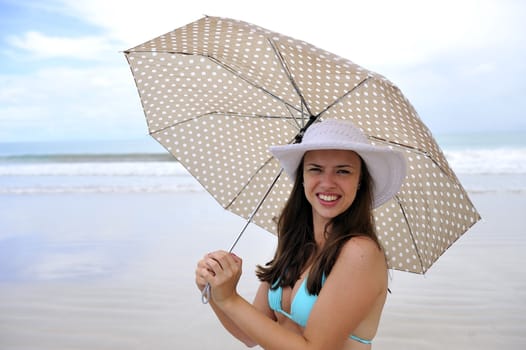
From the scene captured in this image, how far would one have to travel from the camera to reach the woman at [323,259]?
1.78 metres

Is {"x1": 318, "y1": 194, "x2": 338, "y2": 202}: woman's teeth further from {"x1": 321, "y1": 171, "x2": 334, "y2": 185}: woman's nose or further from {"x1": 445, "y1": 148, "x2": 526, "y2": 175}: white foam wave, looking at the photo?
{"x1": 445, "y1": 148, "x2": 526, "y2": 175}: white foam wave

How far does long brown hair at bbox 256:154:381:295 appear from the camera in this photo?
193 cm

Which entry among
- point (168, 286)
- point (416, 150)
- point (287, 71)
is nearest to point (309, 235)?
point (416, 150)

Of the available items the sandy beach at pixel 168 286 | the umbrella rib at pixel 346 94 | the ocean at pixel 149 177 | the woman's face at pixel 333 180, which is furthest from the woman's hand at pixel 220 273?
the ocean at pixel 149 177

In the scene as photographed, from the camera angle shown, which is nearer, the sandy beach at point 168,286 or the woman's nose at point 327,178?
the woman's nose at point 327,178

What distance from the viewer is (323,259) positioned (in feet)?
6.30

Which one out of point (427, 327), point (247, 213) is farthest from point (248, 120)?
point (427, 327)

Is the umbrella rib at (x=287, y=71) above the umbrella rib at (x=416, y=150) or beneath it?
above

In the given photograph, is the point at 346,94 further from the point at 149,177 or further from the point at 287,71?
the point at 149,177

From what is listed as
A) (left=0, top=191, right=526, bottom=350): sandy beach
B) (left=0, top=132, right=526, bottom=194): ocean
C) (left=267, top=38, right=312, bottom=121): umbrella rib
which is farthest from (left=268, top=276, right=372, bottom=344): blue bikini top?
(left=0, top=132, right=526, bottom=194): ocean

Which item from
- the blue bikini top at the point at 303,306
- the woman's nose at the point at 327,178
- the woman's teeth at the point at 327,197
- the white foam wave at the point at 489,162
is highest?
the woman's nose at the point at 327,178

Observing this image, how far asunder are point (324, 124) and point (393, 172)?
328 mm

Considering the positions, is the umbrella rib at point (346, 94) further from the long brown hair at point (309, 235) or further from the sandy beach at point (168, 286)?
the sandy beach at point (168, 286)

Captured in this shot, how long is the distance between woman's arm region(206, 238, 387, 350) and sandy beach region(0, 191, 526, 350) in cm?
256
